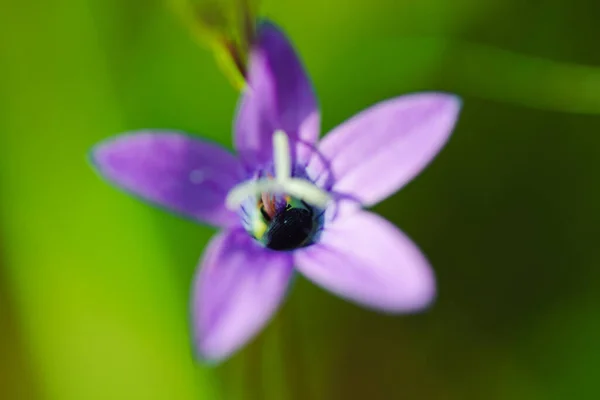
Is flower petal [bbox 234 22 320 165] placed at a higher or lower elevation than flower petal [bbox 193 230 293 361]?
higher

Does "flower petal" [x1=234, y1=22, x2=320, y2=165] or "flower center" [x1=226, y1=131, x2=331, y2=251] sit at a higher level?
"flower petal" [x1=234, y1=22, x2=320, y2=165]

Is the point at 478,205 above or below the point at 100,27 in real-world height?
below

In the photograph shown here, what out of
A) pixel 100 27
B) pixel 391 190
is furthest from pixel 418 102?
pixel 100 27

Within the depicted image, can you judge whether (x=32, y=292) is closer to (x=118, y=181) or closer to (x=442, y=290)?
(x=118, y=181)
